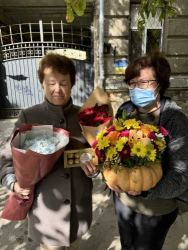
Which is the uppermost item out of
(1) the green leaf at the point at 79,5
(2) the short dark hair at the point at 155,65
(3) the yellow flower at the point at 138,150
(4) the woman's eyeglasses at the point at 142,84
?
(1) the green leaf at the point at 79,5

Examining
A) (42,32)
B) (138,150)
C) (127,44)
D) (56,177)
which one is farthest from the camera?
(42,32)

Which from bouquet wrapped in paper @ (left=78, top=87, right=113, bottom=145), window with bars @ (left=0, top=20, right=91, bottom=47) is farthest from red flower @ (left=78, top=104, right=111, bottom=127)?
window with bars @ (left=0, top=20, right=91, bottom=47)

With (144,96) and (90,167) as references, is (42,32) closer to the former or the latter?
(144,96)

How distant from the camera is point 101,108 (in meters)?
1.56

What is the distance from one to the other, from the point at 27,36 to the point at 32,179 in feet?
36.5

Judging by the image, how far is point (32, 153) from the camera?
1.15m

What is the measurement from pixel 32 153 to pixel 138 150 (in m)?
0.59

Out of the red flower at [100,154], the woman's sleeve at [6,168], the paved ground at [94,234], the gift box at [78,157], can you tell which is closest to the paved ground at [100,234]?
the paved ground at [94,234]

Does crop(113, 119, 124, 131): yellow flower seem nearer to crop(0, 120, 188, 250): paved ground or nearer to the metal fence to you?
crop(0, 120, 188, 250): paved ground

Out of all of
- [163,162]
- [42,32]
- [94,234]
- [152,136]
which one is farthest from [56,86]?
[42,32]

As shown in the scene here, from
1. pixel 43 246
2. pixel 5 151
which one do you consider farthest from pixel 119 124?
pixel 43 246

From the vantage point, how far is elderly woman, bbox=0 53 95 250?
1459 mm

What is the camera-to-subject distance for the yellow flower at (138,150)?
111 cm

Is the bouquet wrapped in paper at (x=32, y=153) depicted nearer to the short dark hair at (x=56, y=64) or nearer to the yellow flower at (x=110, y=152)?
the yellow flower at (x=110, y=152)
